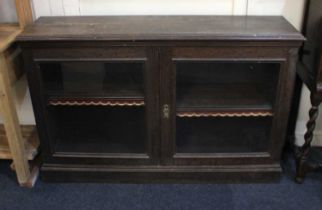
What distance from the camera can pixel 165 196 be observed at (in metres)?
1.88

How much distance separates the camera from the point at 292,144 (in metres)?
2.12

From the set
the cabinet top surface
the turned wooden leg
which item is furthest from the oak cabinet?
the turned wooden leg

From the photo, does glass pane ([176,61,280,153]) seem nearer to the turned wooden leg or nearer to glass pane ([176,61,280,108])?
glass pane ([176,61,280,108])

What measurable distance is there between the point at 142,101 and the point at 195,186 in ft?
1.76

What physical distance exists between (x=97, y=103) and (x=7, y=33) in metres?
0.54

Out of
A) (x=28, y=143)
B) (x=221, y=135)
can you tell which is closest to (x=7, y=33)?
(x=28, y=143)

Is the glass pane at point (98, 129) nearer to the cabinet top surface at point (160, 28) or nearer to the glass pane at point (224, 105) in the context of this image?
the glass pane at point (224, 105)

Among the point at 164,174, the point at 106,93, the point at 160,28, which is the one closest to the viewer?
the point at 160,28

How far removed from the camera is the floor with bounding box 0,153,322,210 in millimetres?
1827

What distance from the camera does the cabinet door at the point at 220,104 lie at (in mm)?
1678

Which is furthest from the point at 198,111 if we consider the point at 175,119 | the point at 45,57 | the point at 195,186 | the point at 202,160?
the point at 45,57

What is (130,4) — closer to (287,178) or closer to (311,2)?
(311,2)

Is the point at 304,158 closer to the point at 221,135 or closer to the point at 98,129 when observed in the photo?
the point at 221,135

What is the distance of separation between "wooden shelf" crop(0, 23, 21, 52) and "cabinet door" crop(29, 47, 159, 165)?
13 cm
